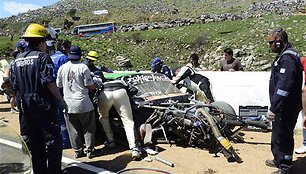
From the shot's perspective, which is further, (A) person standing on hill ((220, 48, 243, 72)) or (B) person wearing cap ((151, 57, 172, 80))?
(A) person standing on hill ((220, 48, 243, 72))

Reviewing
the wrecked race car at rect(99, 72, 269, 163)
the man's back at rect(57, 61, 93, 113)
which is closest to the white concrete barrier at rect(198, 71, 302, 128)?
the wrecked race car at rect(99, 72, 269, 163)

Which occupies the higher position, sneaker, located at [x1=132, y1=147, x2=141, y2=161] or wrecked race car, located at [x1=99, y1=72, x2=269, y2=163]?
wrecked race car, located at [x1=99, y1=72, x2=269, y2=163]

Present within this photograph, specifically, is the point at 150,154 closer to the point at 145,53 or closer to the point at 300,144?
the point at 300,144

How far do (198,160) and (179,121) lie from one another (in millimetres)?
760

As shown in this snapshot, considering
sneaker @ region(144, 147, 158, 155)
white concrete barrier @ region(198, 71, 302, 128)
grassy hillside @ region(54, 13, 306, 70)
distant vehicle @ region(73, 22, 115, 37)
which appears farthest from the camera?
distant vehicle @ region(73, 22, 115, 37)

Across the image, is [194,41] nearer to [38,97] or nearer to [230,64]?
[230,64]

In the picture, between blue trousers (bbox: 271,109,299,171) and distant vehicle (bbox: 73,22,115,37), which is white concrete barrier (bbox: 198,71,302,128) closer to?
blue trousers (bbox: 271,109,299,171)

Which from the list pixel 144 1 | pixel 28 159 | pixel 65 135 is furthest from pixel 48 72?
pixel 144 1

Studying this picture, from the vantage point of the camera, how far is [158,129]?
277 inches

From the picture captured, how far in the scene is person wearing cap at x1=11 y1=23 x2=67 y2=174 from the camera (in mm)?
5152

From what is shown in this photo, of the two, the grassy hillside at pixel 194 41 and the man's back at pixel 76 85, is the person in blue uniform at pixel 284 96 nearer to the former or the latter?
the man's back at pixel 76 85

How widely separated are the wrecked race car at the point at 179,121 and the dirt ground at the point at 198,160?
18 cm

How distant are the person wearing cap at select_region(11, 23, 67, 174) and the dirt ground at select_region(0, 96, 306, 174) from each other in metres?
1.13

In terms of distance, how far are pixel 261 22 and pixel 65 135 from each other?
28471 millimetres
